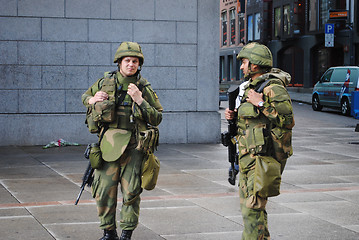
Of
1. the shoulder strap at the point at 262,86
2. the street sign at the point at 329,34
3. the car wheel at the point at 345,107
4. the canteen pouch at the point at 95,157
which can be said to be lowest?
the canteen pouch at the point at 95,157

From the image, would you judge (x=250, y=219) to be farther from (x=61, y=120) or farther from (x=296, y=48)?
(x=296, y=48)

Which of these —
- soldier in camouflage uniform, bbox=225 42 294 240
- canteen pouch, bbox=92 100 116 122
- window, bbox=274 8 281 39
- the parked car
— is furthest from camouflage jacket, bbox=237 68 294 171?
window, bbox=274 8 281 39

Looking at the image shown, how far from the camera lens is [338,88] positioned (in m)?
26.4

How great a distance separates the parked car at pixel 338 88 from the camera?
2544 centimetres

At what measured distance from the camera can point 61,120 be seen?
47.3 ft

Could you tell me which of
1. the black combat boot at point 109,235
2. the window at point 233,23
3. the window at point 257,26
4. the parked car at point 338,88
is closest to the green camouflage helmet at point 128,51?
the black combat boot at point 109,235

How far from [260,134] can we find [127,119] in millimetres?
1226

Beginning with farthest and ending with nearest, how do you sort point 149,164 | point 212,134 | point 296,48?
point 296,48
point 212,134
point 149,164

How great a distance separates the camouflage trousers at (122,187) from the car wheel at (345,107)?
20725 millimetres

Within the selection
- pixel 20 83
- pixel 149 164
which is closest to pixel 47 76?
pixel 20 83

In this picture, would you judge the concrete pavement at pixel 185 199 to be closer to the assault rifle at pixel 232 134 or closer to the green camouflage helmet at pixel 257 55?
the assault rifle at pixel 232 134

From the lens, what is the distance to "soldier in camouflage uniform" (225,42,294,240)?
17.6 ft

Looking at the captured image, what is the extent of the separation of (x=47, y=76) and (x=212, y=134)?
388 centimetres

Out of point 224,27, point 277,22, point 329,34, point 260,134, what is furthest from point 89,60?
point 224,27
